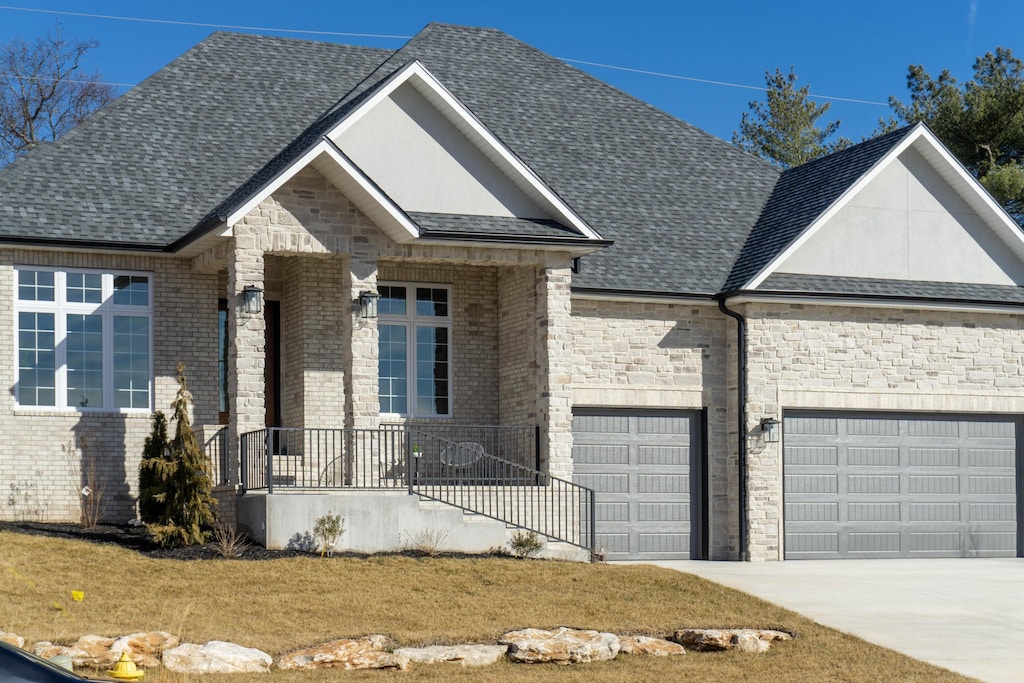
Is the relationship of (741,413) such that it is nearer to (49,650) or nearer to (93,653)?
(93,653)

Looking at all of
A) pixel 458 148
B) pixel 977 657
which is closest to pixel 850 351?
pixel 458 148

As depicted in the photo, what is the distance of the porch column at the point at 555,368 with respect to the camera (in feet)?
68.7

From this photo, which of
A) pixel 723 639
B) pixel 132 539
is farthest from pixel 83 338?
pixel 723 639

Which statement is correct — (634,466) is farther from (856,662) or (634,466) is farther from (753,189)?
(856,662)

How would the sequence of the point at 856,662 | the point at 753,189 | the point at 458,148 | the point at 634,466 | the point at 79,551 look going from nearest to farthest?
the point at 856,662 → the point at 79,551 → the point at 458,148 → the point at 634,466 → the point at 753,189

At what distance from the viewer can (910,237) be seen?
23609mm

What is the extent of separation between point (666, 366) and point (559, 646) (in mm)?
9312

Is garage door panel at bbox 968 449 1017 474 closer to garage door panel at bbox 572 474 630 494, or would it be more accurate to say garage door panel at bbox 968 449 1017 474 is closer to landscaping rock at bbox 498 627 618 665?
garage door panel at bbox 572 474 630 494

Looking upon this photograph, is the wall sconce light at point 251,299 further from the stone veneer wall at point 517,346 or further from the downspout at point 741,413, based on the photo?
the downspout at point 741,413

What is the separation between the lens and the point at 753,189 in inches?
1032

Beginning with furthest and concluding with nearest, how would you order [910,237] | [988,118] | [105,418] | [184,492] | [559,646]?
[988,118] < [910,237] < [105,418] < [184,492] < [559,646]

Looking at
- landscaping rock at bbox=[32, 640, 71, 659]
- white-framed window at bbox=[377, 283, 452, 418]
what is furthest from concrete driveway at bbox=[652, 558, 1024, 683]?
landscaping rock at bbox=[32, 640, 71, 659]

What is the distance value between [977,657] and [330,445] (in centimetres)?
1019

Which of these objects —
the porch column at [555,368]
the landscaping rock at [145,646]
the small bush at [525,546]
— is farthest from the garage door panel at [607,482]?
the landscaping rock at [145,646]
